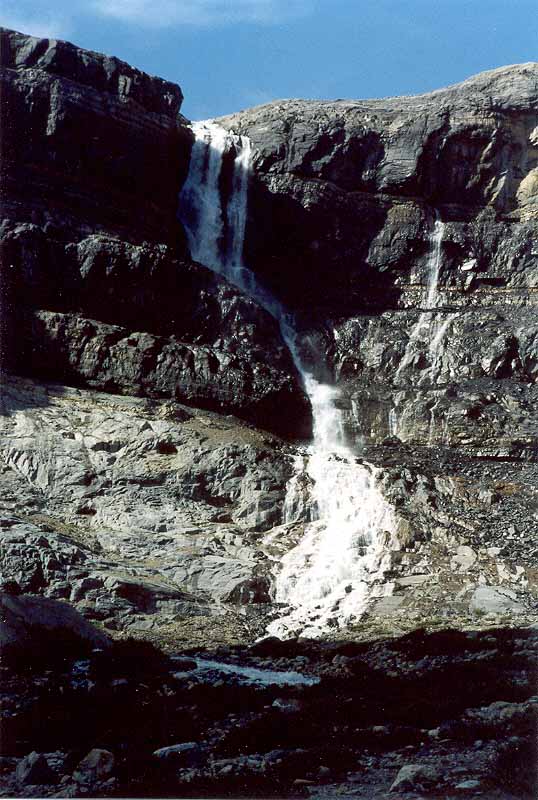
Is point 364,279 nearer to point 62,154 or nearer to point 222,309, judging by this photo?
point 222,309

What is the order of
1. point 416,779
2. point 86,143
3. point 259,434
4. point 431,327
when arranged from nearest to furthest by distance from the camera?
point 416,779 → point 259,434 → point 86,143 → point 431,327

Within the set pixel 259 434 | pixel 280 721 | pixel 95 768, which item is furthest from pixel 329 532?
pixel 95 768

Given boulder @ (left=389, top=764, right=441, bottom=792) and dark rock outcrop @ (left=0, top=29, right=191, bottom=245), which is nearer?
boulder @ (left=389, top=764, right=441, bottom=792)

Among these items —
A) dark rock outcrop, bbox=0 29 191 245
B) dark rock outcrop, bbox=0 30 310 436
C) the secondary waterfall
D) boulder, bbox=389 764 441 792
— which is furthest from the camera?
dark rock outcrop, bbox=0 29 191 245

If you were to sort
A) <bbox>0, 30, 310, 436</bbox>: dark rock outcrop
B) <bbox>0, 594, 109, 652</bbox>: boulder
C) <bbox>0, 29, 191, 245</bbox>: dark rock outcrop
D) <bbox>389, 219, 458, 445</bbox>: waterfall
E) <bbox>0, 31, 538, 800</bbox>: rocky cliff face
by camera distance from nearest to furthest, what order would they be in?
<bbox>0, 31, 538, 800</bbox>: rocky cliff face, <bbox>0, 594, 109, 652</bbox>: boulder, <bbox>0, 30, 310, 436</bbox>: dark rock outcrop, <bbox>0, 29, 191, 245</bbox>: dark rock outcrop, <bbox>389, 219, 458, 445</bbox>: waterfall

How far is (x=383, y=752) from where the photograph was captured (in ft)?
56.3

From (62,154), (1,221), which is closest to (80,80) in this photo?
(62,154)

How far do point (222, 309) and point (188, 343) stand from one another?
9.42ft

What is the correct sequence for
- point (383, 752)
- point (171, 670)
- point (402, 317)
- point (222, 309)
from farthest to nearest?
point (402, 317), point (222, 309), point (171, 670), point (383, 752)

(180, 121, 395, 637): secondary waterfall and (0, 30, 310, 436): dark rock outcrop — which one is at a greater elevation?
(0, 30, 310, 436): dark rock outcrop

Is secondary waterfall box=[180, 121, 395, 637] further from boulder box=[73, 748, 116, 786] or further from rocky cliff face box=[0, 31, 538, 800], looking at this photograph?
boulder box=[73, 748, 116, 786]

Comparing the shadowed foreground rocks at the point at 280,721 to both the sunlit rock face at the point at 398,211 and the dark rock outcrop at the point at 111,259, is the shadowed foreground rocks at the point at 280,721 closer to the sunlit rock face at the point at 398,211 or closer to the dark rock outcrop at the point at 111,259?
the dark rock outcrop at the point at 111,259

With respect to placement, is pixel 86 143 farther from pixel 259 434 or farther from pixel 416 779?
pixel 416 779

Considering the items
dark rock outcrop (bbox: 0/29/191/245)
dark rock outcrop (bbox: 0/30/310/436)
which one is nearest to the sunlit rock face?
dark rock outcrop (bbox: 0/30/310/436)
